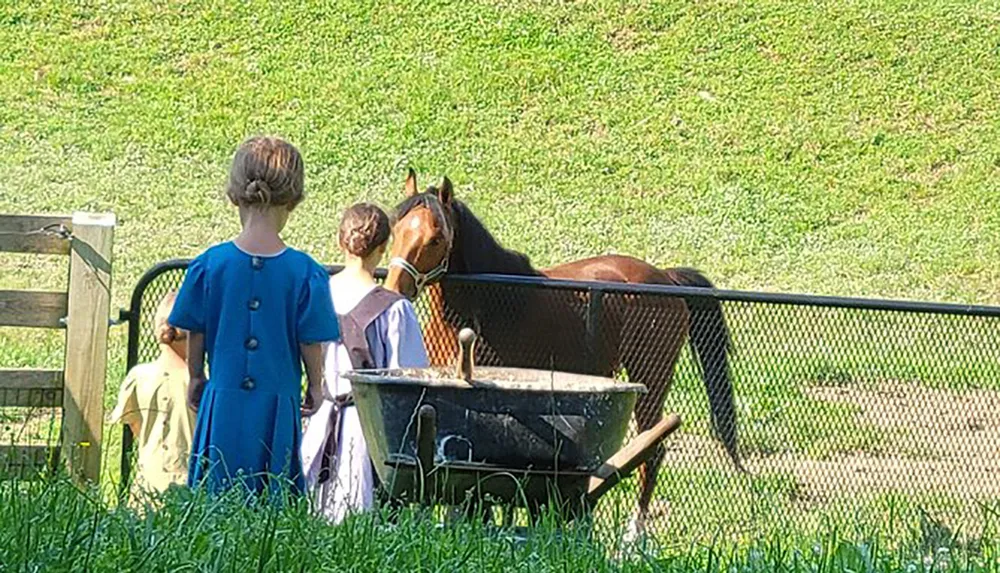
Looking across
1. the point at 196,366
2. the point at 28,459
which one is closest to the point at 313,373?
the point at 196,366

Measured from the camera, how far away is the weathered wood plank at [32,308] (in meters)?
7.17

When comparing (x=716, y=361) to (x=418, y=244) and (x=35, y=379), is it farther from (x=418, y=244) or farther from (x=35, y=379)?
(x=35, y=379)

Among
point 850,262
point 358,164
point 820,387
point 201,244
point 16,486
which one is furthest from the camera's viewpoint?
point 358,164

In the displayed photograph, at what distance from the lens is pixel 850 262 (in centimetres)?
1850

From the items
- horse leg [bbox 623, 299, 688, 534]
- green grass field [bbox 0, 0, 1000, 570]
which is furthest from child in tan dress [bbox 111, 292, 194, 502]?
green grass field [bbox 0, 0, 1000, 570]

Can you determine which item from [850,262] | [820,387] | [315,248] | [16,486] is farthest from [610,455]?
[850,262]

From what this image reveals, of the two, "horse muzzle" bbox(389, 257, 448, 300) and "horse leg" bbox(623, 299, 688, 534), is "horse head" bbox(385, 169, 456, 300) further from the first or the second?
"horse leg" bbox(623, 299, 688, 534)

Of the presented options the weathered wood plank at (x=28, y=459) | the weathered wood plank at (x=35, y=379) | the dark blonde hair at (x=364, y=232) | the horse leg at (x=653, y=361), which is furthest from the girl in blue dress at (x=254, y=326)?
the horse leg at (x=653, y=361)

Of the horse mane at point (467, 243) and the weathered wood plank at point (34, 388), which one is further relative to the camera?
the horse mane at point (467, 243)

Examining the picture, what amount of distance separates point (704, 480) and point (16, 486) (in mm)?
3733

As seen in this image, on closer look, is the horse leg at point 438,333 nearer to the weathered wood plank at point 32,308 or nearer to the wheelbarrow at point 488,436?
the weathered wood plank at point 32,308

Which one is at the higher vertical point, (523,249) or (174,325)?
(523,249)

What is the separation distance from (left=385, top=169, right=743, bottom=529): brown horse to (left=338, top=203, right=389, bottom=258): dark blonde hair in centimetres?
60

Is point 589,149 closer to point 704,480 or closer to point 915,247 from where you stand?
point 915,247
